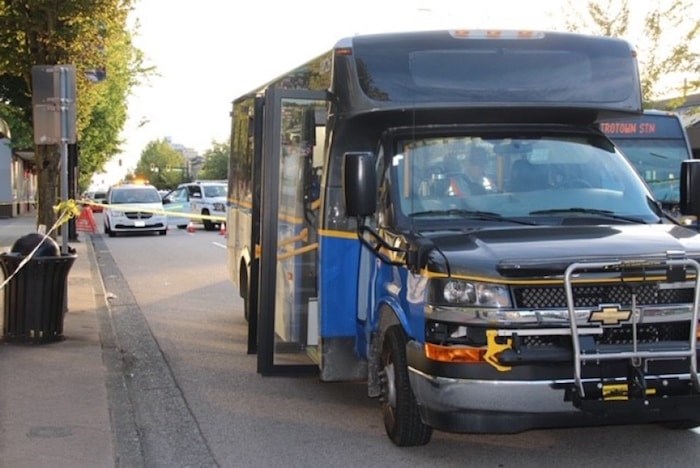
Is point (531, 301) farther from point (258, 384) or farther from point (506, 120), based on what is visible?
point (258, 384)

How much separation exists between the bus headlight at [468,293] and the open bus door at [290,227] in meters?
2.12

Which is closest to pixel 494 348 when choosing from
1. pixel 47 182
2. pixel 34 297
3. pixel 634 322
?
pixel 634 322

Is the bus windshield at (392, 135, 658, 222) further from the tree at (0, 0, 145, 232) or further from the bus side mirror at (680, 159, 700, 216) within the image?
the tree at (0, 0, 145, 232)

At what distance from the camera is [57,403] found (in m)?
7.25

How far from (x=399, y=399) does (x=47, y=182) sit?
9723mm

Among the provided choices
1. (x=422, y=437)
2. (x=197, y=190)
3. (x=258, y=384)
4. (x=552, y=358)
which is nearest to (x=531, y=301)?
(x=552, y=358)

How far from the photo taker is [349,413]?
7070 millimetres

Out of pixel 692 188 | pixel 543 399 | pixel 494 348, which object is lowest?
pixel 543 399

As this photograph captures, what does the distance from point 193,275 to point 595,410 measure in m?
13.0

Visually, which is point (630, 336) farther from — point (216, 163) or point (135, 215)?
point (216, 163)

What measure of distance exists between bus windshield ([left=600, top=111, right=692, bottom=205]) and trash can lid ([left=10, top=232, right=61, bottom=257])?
8.49m

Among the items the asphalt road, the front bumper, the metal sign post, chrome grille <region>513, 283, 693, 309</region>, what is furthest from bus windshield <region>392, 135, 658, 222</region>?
the metal sign post

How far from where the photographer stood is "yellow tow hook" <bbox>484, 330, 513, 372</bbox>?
16.4ft

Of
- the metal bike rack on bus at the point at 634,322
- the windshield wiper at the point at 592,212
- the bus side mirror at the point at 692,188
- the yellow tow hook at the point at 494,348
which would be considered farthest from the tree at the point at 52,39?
the metal bike rack on bus at the point at 634,322
